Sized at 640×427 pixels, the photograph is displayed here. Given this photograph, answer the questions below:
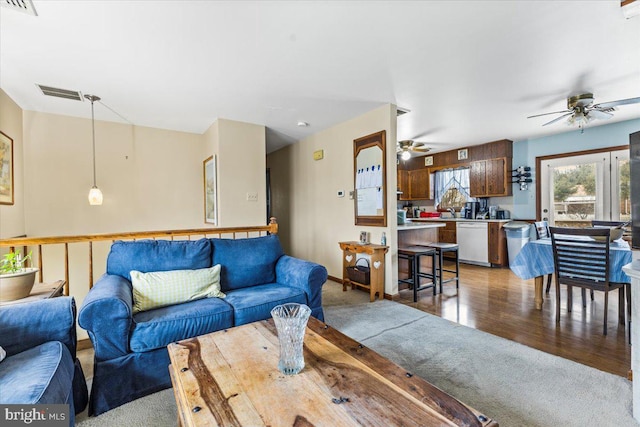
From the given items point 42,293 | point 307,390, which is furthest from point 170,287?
point 307,390

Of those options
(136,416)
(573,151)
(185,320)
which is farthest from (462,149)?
(136,416)

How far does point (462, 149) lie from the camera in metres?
6.31

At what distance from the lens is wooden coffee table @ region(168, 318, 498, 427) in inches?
35.3

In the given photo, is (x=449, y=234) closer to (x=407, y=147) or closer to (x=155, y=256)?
(x=407, y=147)

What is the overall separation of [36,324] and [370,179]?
11.1 ft

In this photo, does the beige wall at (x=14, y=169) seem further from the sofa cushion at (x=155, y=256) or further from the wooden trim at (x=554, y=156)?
the wooden trim at (x=554, y=156)

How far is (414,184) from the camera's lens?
23.9 feet

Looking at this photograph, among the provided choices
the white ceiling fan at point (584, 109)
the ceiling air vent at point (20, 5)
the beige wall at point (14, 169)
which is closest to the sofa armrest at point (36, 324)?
the ceiling air vent at point (20, 5)

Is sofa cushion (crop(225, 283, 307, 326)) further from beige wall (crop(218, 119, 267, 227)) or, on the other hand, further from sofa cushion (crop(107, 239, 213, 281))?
beige wall (crop(218, 119, 267, 227))

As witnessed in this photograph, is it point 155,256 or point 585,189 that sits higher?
point 585,189

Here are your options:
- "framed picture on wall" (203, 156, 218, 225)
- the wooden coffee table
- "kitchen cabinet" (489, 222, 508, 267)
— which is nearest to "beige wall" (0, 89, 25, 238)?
"framed picture on wall" (203, 156, 218, 225)

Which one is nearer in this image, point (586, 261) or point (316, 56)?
point (316, 56)

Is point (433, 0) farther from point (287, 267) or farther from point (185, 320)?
point (185, 320)
